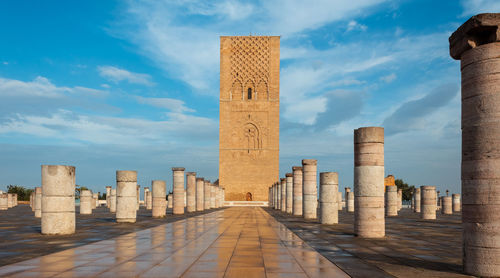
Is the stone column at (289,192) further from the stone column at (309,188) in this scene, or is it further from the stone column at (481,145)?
the stone column at (481,145)

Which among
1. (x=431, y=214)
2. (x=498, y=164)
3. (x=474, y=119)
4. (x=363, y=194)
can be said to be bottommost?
(x=431, y=214)

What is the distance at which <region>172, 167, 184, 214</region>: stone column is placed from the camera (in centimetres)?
2260

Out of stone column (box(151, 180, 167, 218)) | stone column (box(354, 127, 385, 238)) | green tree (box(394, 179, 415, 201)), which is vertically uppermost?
stone column (box(354, 127, 385, 238))

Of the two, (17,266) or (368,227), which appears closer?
(17,266)

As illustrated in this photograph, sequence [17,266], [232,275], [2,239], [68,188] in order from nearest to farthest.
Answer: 1. [232,275]
2. [17,266]
3. [2,239]
4. [68,188]

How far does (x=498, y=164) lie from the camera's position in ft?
16.7

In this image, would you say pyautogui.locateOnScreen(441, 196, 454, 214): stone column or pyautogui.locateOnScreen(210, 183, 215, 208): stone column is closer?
pyautogui.locateOnScreen(441, 196, 454, 214): stone column

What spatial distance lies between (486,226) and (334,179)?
1019cm

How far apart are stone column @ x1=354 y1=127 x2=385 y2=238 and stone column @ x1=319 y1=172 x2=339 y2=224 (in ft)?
14.4

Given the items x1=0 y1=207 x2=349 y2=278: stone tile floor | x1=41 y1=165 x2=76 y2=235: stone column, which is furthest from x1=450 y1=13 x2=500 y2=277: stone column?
x1=41 y1=165 x2=76 y2=235: stone column

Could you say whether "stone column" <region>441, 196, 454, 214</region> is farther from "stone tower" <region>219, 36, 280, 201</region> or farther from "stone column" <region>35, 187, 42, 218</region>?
"stone tower" <region>219, 36, 280, 201</region>

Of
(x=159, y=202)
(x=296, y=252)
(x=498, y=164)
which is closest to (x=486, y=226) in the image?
(x=498, y=164)

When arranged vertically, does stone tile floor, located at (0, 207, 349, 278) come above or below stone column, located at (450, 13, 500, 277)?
below

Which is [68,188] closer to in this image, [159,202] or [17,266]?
[17,266]
